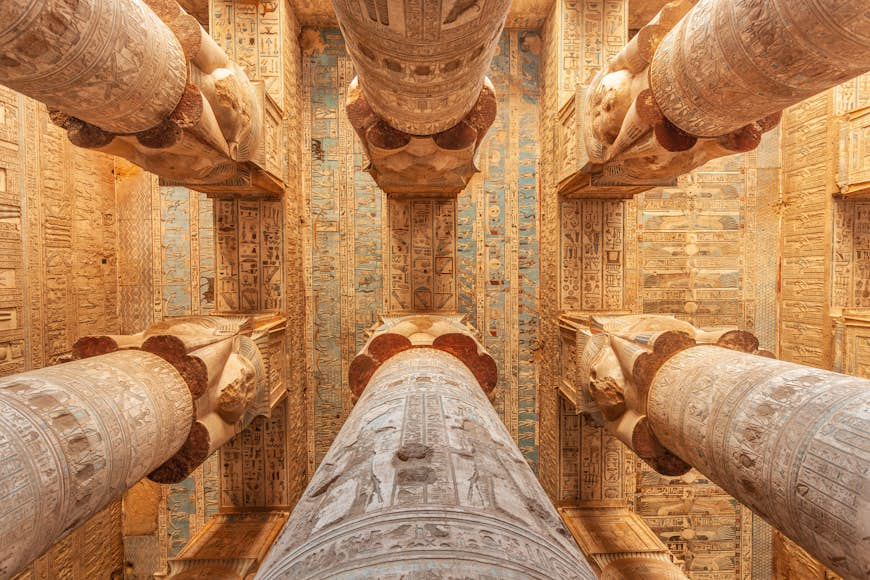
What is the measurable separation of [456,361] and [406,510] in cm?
228

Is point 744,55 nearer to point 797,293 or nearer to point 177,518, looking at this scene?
point 797,293

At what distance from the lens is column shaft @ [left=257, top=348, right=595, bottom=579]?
119 centimetres

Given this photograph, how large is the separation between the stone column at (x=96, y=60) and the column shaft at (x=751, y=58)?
351cm

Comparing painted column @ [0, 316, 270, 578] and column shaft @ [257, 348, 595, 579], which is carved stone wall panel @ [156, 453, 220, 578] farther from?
column shaft @ [257, 348, 595, 579]

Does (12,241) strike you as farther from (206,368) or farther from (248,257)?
(206,368)

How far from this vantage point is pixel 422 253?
540 centimetres

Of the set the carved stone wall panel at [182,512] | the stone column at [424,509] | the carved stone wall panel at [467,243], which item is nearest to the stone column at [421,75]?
the stone column at [424,509]

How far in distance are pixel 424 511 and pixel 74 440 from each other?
2.10 metres

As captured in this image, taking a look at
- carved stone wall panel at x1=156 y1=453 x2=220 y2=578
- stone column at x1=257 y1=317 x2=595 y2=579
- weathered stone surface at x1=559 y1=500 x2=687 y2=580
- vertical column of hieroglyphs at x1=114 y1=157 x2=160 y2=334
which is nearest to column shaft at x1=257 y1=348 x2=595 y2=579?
stone column at x1=257 y1=317 x2=595 y2=579

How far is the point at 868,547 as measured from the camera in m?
1.78

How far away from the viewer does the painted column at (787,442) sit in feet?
6.16

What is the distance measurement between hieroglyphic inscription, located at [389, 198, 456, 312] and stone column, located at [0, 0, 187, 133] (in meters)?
2.80

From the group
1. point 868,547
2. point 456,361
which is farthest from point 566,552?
point 456,361

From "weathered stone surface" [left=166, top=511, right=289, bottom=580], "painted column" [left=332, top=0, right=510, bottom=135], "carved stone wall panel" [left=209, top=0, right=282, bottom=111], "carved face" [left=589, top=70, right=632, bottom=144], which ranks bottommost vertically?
"weathered stone surface" [left=166, top=511, right=289, bottom=580]
